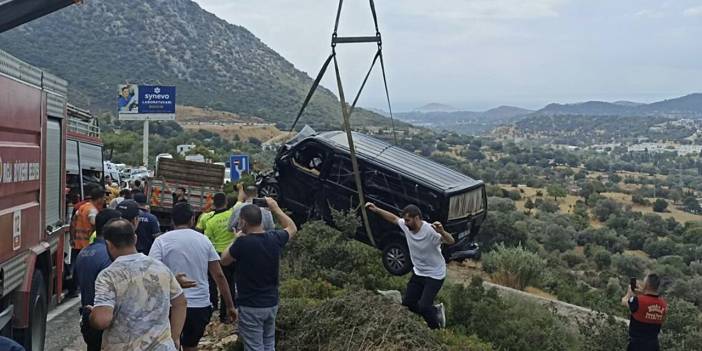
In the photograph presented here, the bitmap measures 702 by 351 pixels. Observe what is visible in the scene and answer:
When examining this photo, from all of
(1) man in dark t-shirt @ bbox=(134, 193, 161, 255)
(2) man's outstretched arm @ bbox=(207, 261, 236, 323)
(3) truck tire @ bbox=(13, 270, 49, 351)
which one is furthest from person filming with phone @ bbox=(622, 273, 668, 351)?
(3) truck tire @ bbox=(13, 270, 49, 351)

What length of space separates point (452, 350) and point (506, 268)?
1144 centimetres

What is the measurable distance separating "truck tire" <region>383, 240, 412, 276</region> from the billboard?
26.8 m

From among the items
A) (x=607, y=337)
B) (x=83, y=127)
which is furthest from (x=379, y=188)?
(x=83, y=127)

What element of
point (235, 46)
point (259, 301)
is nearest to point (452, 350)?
point (259, 301)

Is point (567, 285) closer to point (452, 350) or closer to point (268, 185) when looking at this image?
point (268, 185)

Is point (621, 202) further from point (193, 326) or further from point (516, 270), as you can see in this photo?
point (193, 326)

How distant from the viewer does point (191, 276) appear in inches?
238

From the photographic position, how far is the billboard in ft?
125

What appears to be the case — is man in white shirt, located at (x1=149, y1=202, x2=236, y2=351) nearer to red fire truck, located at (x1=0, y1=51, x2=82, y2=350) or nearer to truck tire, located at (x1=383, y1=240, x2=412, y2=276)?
red fire truck, located at (x1=0, y1=51, x2=82, y2=350)

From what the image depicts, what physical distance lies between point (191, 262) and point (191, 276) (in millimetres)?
103

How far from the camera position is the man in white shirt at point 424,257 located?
884 centimetres

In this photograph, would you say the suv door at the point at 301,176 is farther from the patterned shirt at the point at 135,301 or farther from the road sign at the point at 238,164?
the patterned shirt at the point at 135,301

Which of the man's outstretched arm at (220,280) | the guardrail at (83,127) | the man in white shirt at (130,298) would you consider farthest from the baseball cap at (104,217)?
the guardrail at (83,127)

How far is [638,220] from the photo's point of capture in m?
41.4
